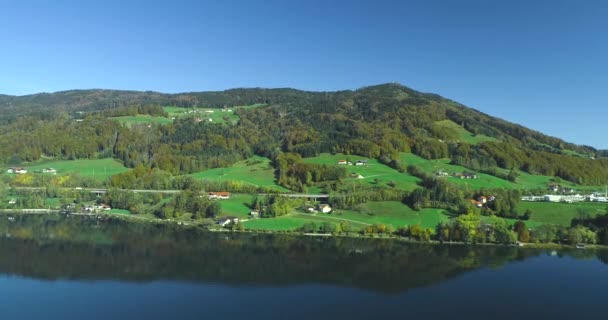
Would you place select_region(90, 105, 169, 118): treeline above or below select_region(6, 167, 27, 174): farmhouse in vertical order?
above

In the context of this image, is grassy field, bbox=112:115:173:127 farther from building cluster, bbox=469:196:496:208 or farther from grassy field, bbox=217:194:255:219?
building cluster, bbox=469:196:496:208

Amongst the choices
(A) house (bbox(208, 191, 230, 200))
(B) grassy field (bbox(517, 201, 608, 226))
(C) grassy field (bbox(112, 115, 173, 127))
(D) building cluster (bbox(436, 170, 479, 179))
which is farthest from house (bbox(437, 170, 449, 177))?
(C) grassy field (bbox(112, 115, 173, 127))

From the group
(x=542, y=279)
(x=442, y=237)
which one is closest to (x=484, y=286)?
(x=542, y=279)

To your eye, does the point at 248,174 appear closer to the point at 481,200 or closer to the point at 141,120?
the point at 481,200

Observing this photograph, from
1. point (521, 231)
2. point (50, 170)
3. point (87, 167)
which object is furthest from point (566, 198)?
point (50, 170)

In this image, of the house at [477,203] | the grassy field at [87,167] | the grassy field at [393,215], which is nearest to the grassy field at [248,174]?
the grassy field at [393,215]
